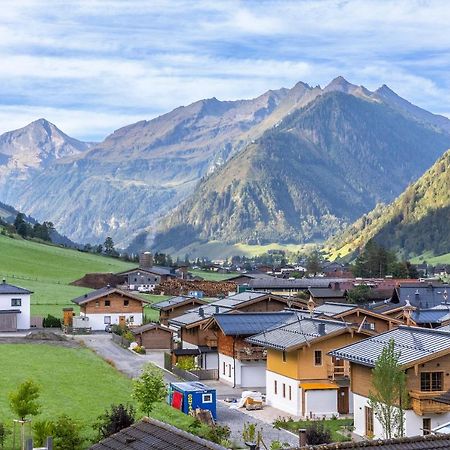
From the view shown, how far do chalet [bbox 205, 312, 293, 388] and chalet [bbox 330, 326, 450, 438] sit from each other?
55.7 feet

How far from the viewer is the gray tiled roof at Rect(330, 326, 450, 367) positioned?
143ft

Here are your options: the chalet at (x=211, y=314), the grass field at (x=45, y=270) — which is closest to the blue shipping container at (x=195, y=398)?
the chalet at (x=211, y=314)

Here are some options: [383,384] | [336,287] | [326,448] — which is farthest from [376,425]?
[336,287]

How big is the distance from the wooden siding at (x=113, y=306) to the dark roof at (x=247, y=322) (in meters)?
39.3

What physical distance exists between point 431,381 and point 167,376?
89.7 feet

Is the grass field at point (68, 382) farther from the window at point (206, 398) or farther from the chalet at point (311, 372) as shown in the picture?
the chalet at point (311, 372)

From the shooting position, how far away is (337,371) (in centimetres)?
5416

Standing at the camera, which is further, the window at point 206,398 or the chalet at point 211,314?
the chalet at point 211,314

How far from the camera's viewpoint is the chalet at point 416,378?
42.5 meters

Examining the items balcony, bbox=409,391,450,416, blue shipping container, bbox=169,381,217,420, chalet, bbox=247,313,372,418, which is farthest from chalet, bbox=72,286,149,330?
balcony, bbox=409,391,450,416

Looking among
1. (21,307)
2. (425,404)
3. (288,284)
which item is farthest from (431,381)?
→ (288,284)

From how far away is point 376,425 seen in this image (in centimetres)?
4459

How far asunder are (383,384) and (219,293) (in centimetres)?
11501

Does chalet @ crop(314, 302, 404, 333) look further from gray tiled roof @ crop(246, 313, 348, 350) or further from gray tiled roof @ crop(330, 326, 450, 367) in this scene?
gray tiled roof @ crop(330, 326, 450, 367)
